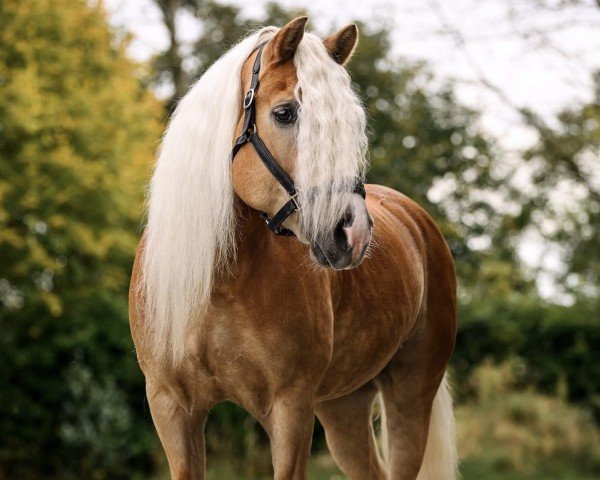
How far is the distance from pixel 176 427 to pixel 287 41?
61.0 inches

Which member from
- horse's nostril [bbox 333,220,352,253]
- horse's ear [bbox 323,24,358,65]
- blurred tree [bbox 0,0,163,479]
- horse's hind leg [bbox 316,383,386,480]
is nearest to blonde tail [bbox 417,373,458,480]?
horse's hind leg [bbox 316,383,386,480]

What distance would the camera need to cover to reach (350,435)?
4461 mm

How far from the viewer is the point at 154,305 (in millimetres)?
3359

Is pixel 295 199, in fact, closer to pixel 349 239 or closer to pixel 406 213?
pixel 349 239

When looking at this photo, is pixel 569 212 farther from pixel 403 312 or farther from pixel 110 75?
pixel 403 312

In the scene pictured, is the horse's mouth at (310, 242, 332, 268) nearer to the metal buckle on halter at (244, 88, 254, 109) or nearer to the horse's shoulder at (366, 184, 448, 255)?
the metal buckle on halter at (244, 88, 254, 109)

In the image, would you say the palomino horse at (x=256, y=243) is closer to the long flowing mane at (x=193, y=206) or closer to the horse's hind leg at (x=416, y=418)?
the long flowing mane at (x=193, y=206)

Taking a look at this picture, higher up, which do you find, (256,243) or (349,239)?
(349,239)

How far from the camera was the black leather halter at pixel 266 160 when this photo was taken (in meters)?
3.00

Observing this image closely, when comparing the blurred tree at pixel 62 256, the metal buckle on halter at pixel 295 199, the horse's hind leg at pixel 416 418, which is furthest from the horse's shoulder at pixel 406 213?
the blurred tree at pixel 62 256

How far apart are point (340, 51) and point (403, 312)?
1390mm

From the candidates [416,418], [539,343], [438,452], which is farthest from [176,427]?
[539,343]

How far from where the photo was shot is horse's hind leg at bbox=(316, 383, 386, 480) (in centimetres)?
447

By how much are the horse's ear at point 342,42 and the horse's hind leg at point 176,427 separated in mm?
1462
